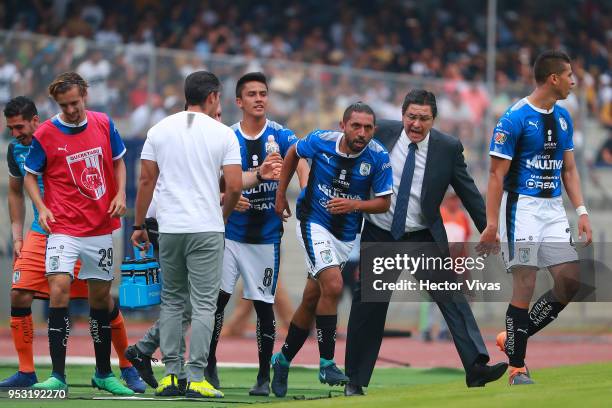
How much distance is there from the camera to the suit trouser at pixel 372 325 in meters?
10.2

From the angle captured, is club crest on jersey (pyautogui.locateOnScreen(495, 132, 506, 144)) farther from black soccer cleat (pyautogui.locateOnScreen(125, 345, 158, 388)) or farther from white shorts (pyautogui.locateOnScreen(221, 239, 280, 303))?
black soccer cleat (pyautogui.locateOnScreen(125, 345, 158, 388))

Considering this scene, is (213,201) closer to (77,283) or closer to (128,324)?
(77,283)

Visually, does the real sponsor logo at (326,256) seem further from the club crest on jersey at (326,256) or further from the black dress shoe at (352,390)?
the black dress shoe at (352,390)

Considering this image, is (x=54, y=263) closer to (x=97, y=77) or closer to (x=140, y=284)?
(x=140, y=284)

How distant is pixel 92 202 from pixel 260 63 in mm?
9706

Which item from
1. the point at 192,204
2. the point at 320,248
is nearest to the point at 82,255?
the point at 192,204

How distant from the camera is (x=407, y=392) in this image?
33.3 ft

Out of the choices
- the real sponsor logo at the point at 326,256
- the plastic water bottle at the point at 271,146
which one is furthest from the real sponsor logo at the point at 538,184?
the plastic water bottle at the point at 271,146

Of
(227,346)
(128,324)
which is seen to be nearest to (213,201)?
(227,346)

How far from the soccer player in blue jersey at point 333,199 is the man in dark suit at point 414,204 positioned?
0.60 ft

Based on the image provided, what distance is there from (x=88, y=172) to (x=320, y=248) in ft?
6.13

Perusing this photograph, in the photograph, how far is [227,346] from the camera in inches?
693

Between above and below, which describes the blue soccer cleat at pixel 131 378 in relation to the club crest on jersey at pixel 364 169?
below

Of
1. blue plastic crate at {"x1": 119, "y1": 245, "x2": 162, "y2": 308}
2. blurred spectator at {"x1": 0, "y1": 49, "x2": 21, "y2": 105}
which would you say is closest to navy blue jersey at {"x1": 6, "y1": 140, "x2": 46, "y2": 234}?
blue plastic crate at {"x1": 119, "y1": 245, "x2": 162, "y2": 308}
